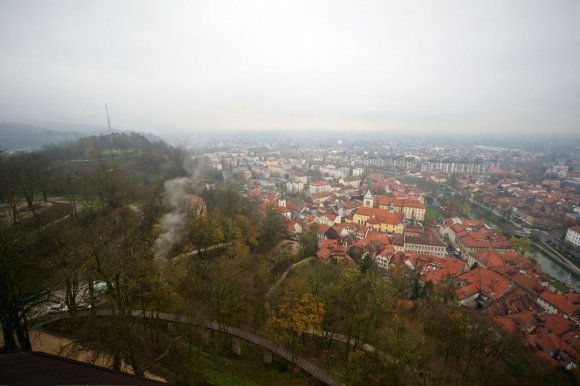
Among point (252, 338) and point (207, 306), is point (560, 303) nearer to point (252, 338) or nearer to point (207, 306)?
point (252, 338)

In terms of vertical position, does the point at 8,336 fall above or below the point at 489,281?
above

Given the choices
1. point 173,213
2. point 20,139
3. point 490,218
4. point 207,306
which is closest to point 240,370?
point 207,306

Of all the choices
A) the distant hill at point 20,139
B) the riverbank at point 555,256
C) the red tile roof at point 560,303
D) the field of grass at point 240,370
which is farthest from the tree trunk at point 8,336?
the distant hill at point 20,139

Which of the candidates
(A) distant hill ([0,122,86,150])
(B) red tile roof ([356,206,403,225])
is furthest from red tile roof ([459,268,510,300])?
(A) distant hill ([0,122,86,150])

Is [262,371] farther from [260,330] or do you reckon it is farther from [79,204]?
[79,204]

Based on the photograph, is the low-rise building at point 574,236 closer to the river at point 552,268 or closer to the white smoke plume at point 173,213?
the river at point 552,268

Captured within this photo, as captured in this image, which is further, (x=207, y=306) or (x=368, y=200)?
(x=368, y=200)

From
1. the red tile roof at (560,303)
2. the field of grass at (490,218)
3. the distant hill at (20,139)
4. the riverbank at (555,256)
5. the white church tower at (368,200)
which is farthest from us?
the distant hill at (20,139)
